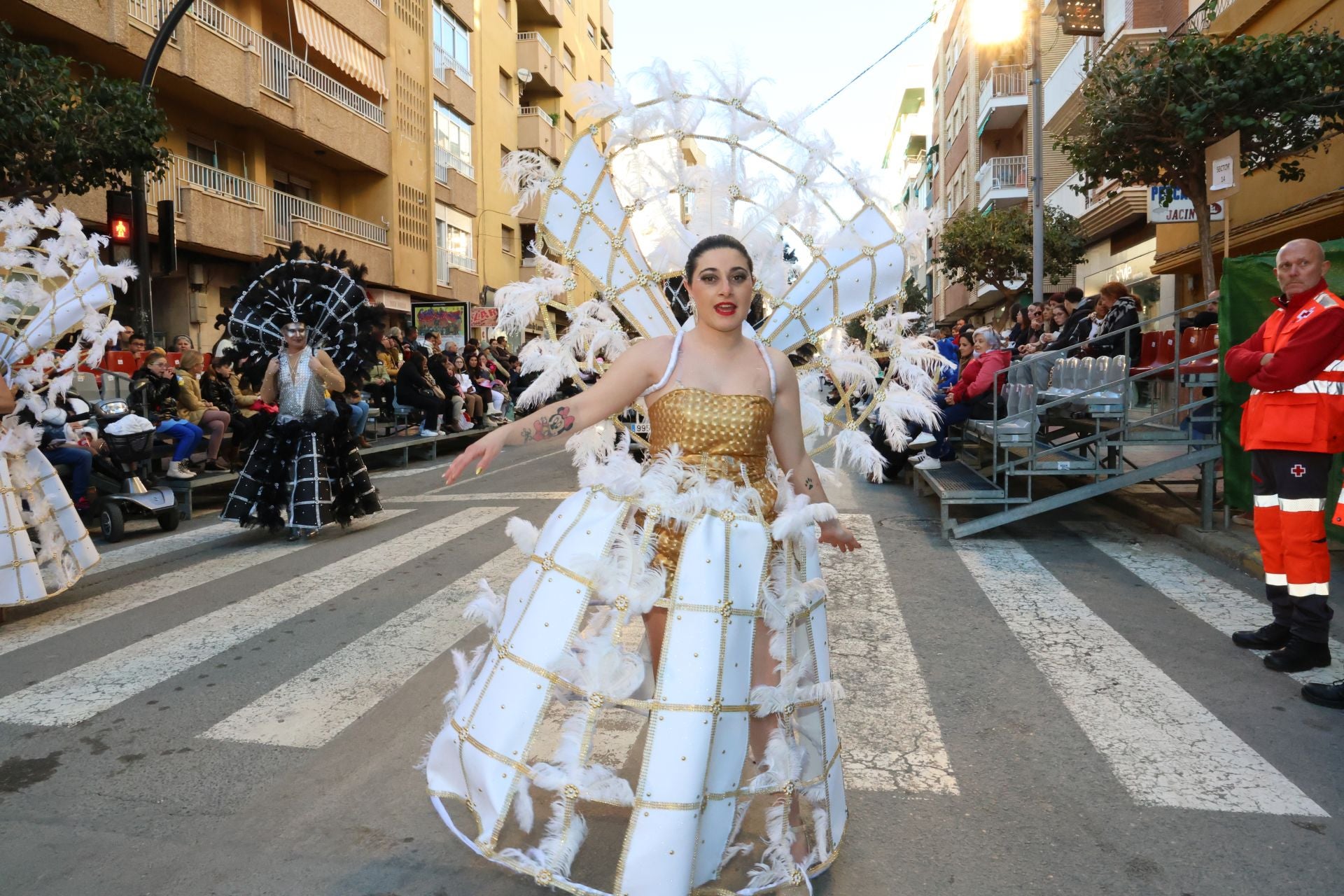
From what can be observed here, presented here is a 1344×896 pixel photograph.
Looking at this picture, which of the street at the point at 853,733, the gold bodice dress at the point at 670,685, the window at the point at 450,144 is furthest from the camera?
the window at the point at 450,144

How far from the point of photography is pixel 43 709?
4496 mm

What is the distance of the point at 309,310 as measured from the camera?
8.52 m

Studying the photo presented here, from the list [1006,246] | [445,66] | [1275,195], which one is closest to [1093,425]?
[1275,195]

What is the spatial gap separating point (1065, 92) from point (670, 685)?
29534 millimetres

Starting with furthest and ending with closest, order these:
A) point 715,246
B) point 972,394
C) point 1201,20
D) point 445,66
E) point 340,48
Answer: point 445,66, point 340,48, point 1201,20, point 972,394, point 715,246

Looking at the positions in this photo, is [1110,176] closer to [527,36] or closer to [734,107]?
[734,107]

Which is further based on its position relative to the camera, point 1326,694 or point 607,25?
point 607,25

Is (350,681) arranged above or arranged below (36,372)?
below

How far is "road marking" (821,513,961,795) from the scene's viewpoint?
12.3 ft

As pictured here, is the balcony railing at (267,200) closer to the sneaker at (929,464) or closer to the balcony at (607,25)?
the sneaker at (929,464)

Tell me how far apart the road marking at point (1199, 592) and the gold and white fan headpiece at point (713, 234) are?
2957 millimetres

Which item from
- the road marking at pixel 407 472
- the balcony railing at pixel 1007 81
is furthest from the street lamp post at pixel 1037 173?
the balcony railing at pixel 1007 81

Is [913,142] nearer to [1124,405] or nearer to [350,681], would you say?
[1124,405]

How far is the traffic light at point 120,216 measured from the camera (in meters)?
11.2
